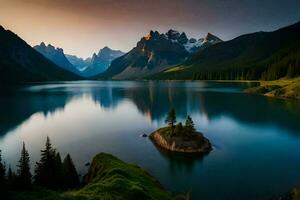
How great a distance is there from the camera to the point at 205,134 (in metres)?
79.3

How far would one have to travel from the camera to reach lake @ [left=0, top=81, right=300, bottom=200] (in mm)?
44906

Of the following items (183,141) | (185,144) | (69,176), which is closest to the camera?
(69,176)

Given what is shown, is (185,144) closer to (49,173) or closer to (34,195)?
(49,173)

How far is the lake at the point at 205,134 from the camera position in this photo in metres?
44.9

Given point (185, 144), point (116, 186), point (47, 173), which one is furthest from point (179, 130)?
point (47, 173)

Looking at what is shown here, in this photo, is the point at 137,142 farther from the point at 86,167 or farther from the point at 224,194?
the point at 224,194

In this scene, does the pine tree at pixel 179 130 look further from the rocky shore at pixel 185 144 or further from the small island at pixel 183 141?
the rocky shore at pixel 185 144

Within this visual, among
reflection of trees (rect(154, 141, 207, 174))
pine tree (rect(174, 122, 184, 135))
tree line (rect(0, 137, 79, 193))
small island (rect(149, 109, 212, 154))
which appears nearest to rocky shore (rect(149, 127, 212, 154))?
small island (rect(149, 109, 212, 154))

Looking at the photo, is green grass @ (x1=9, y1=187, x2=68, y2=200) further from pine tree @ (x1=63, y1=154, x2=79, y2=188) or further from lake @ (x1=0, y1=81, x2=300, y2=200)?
lake @ (x1=0, y1=81, x2=300, y2=200)

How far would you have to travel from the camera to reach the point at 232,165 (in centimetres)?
5259

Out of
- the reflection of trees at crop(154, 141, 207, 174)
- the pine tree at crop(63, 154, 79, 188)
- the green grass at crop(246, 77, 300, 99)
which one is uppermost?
the green grass at crop(246, 77, 300, 99)

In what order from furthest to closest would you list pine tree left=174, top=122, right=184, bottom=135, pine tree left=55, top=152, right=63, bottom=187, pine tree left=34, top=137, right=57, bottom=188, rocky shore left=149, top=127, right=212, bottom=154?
pine tree left=174, top=122, right=184, bottom=135, rocky shore left=149, top=127, right=212, bottom=154, pine tree left=55, top=152, right=63, bottom=187, pine tree left=34, top=137, right=57, bottom=188

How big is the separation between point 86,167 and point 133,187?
22103 mm

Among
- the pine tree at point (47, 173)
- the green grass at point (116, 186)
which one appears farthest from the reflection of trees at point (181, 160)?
the pine tree at point (47, 173)
